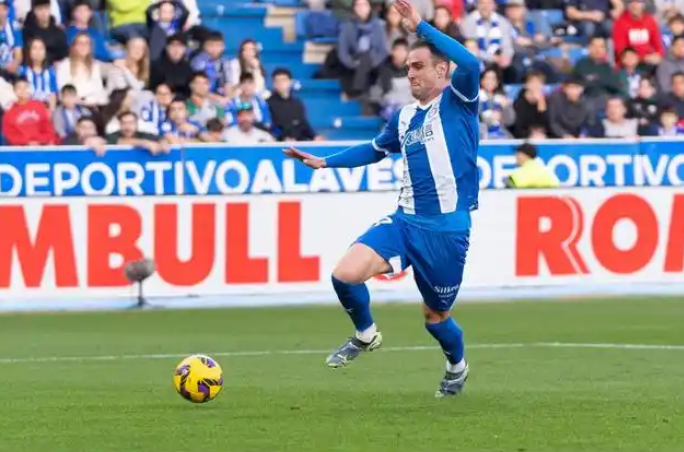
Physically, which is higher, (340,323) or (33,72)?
(33,72)

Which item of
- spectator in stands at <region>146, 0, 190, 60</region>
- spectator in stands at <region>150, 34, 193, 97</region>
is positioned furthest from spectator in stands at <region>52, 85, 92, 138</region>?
spectator in stands at <region>146, 0, 190, 60</region>

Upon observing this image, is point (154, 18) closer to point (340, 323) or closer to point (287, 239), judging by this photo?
point (287, 239)

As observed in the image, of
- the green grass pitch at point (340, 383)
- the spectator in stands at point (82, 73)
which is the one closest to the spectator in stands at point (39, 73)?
the spectator in stands at point (82, 73)

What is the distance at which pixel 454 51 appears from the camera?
1093 cm

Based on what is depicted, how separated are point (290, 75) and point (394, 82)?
151 centimetres

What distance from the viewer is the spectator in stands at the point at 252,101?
23.7m

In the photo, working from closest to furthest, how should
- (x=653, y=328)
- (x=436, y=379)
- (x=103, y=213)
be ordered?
(x=436, y=379) < (x=653, y=328) < (x=103, y=213)

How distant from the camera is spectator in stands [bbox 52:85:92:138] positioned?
72.7ft

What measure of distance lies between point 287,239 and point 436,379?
6.96m

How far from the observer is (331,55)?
84.4ft

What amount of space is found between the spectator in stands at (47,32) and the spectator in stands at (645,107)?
8.04 metres

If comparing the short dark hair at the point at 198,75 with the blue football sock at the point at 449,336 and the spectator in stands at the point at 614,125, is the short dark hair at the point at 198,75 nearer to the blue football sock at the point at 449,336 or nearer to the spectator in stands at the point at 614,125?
the spectator in stands at the point at 614,125

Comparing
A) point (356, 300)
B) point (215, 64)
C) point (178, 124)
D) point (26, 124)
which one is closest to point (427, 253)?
point (356, 300)

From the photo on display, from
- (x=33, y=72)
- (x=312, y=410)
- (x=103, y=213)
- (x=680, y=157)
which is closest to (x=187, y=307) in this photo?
(x=103, y=213)
